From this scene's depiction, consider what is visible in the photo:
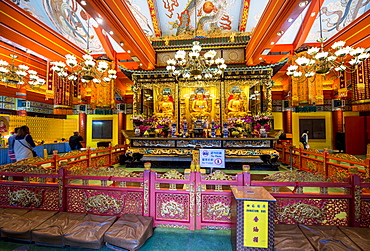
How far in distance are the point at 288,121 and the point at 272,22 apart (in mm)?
7672

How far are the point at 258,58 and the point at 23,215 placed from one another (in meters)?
8.44

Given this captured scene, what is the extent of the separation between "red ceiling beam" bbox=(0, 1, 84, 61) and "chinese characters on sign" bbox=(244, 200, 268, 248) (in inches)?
300

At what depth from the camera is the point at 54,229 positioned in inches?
80.4

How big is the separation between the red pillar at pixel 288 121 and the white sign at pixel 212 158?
10.0 m

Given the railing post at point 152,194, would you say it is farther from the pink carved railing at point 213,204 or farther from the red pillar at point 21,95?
the red pillar at point 21,95

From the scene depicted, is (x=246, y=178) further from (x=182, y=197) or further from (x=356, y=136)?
(x=356, y=136)

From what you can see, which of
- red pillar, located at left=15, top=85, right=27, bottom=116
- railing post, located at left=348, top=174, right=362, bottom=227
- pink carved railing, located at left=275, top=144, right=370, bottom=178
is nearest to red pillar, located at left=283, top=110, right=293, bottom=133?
pink carved railing, located at left=275, top=144, right=370, bottom=178

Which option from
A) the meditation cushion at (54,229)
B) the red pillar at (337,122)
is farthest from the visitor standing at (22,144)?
the red pillar at (337,122)

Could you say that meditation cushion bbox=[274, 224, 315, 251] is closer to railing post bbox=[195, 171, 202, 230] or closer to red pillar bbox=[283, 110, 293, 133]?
railing post bbox=[195, 171, 202, 230]

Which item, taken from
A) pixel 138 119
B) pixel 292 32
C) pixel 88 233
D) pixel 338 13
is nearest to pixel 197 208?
pixel 88 233

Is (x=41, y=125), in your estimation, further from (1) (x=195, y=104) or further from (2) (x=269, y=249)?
(2) (x=269, y=249)

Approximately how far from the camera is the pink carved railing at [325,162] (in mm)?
3635

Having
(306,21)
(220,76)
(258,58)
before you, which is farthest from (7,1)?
(306,21)

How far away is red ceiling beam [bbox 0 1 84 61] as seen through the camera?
16.4 feet
